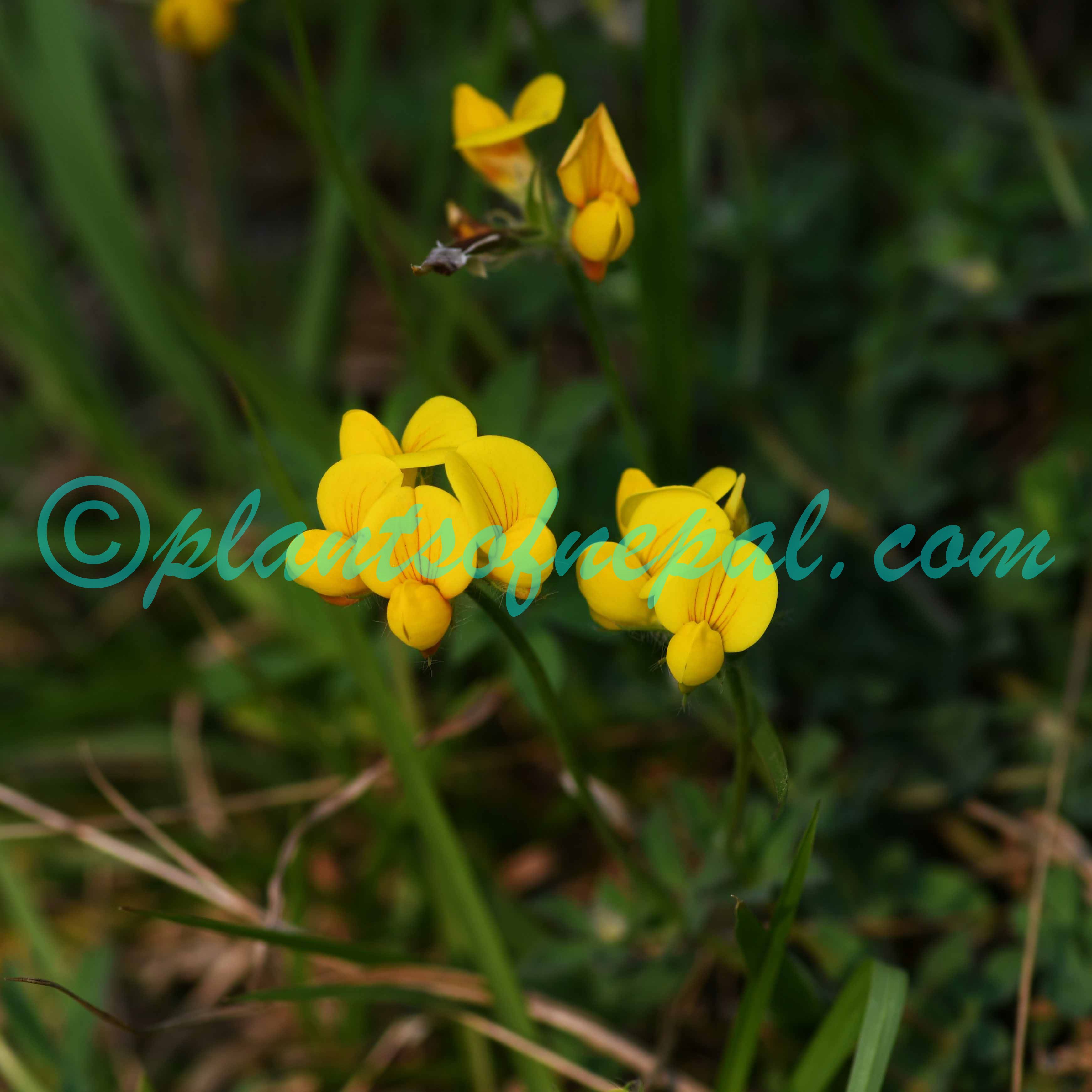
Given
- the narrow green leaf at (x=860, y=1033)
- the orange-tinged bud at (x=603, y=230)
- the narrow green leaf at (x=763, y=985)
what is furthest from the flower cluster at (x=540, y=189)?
the narrow green leaf at (x=860, y=1033)

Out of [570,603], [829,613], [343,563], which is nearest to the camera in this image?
[343,563]

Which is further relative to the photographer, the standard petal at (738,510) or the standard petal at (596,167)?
the standard petal at (596,167)

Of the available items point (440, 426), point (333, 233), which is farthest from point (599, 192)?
point (333, 233)

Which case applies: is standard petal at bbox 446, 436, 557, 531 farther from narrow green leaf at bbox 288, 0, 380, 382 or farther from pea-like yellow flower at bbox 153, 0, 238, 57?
narrow green leaf at bbox 288, 0, 380, 382

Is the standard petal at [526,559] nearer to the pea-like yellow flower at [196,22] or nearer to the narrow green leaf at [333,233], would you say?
the pea-like yellow flower at [196,22]

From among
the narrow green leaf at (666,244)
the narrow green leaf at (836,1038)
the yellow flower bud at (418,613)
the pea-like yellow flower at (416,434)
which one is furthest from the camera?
the narrow green leaf at (666,244)

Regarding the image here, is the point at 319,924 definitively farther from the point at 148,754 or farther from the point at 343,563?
the point at 343,563

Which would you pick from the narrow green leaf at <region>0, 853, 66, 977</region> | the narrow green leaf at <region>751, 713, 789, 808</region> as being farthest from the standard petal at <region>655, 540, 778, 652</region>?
the narrow green leaf at <region>0, 853, 66, 977</region>

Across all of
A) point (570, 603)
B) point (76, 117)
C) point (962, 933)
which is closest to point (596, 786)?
point (570, 603)
